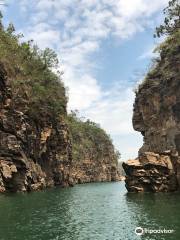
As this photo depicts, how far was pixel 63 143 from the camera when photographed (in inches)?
4151

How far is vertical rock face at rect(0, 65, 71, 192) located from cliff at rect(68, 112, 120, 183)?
53.3 metres

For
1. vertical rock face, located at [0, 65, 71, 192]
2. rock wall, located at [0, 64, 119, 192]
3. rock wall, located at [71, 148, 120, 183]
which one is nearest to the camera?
vertical rock face, located at [0, 65, 71, 192]

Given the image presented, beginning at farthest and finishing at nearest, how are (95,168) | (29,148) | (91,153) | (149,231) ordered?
(95,168), (91,153), (29,148), (149,231)

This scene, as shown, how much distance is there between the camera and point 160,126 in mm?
74188

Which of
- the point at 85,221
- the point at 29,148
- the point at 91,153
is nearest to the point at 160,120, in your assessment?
the point at 29,148

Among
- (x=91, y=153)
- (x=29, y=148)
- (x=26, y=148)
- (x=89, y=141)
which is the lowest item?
(x=26, y=148)

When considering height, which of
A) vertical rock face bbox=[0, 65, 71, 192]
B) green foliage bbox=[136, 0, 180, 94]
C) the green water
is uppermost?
green foliage bbox=[136, 0, 180, 94]

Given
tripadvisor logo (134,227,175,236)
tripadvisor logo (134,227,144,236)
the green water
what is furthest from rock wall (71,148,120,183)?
tripadvisor logo (134,227,175,236)

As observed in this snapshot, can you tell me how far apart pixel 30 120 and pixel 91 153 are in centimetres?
9277

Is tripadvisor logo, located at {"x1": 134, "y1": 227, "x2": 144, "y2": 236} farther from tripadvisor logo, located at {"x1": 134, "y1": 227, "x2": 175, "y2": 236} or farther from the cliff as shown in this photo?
the cliff

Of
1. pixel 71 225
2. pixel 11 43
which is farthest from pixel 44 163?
pixel 71 225

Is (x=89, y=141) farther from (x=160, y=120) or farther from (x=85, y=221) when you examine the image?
(x=85, y=221)

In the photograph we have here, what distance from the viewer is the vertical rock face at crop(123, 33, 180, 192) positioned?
63.5 metres

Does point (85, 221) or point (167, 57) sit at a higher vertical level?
point (167, 57)
